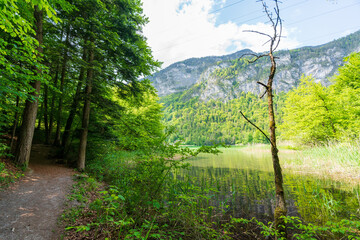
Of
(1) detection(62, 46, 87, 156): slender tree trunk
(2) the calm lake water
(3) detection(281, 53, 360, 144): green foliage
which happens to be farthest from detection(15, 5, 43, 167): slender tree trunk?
(3) detection(281, 53, 360, 144): green foliage

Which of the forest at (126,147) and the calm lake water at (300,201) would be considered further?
the calm lake water at (300,201)

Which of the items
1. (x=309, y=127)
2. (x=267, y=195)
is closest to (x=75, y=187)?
(x=267, y=195)

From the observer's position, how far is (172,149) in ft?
11.5

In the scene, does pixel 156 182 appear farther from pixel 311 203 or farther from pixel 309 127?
pixel 309 127

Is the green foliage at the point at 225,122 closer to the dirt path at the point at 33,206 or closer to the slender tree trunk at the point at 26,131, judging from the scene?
the dirt path at the point at 33,206

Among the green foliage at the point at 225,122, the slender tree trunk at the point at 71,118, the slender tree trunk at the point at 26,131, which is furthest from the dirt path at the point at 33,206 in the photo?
the green foliage at the point at 225,122

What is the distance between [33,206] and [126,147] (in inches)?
203

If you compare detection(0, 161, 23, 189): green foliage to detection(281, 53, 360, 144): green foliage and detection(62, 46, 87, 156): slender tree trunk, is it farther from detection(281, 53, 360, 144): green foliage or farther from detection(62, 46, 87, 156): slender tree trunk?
detection(281, 53, 360, 144): green foliage

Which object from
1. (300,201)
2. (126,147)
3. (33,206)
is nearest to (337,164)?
(300,201)

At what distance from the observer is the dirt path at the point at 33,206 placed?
2967 millimetres

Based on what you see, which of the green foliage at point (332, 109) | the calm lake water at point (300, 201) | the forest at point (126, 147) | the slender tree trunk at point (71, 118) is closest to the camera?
the forest at point (126, 147)

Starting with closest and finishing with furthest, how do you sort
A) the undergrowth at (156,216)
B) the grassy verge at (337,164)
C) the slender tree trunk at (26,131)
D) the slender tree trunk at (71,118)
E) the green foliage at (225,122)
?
1. the undergrowth at (156,216)
2. the slender tree trunk at (26,131)
3. the grassy verge at (337,164)
4. the slender tree trunk at (71,118)
5. the green foliage at (225,122)

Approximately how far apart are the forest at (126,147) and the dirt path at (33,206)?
0.16 m

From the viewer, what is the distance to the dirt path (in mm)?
2967
